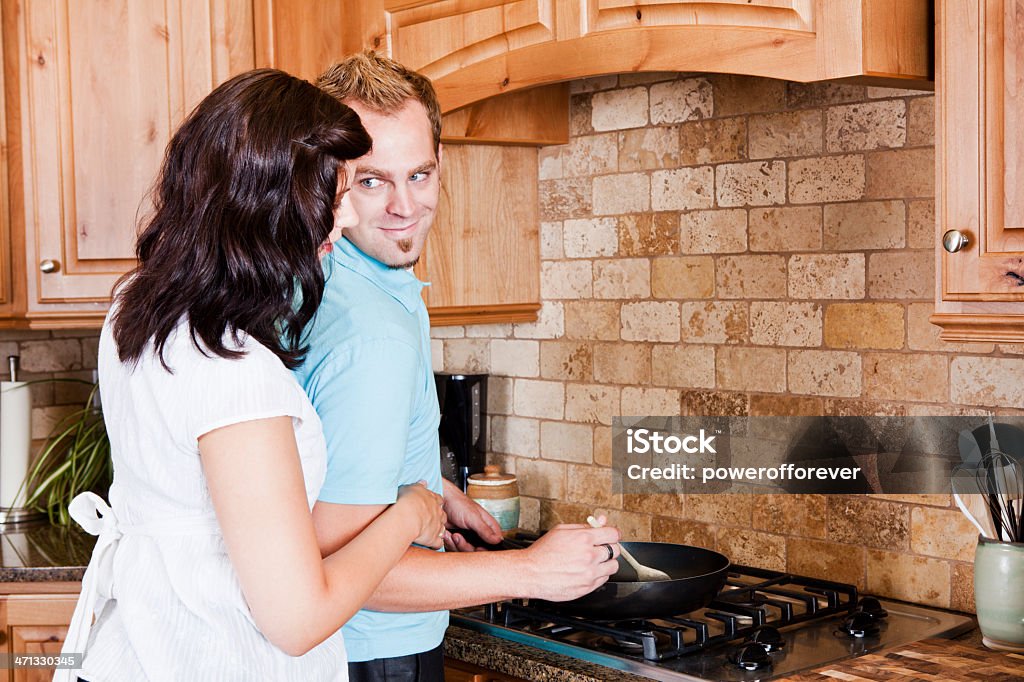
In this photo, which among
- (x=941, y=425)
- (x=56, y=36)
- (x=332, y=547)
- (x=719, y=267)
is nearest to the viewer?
(x=332, y=547)

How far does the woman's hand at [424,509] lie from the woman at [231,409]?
65mm

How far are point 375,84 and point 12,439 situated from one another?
2000mm

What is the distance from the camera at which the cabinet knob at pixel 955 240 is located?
71.7 inches

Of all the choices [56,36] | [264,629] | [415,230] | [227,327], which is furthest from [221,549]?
[56,36]

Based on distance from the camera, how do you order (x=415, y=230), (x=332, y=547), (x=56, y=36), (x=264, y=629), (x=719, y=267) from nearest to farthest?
(x=264, y=629)
(x=332, y=547)
(x=415, y=230)
(x=719, y=267)
(x=56, y=36)

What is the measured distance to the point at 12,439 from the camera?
10.5 feet

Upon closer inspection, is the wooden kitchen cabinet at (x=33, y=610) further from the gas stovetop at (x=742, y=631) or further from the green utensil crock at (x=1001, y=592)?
the green utensil crock at (x=1001, y=592)

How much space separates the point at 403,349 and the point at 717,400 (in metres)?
1.29

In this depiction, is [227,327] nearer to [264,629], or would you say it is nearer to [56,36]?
[264,629]

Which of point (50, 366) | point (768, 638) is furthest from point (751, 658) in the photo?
point (50, 366)

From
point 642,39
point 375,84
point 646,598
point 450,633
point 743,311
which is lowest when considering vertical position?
point 450,633

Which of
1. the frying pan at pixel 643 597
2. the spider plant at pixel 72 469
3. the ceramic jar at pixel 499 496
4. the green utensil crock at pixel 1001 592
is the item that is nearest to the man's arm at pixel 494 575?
the frying pan at pixel 643 597

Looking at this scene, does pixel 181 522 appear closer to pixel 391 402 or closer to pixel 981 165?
pixel 391 402

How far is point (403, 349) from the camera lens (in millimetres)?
1574
